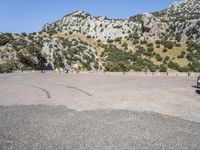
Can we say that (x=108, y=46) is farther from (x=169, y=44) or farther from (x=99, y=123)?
(x=99, y=123)

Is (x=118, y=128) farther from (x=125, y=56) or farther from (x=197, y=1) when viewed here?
(x=197, y=1)

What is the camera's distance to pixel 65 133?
934cm

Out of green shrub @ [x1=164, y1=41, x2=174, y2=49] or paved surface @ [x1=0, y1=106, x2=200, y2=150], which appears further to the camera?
green shrub @ [x1=164, y1=41, x2=174, y2=49]

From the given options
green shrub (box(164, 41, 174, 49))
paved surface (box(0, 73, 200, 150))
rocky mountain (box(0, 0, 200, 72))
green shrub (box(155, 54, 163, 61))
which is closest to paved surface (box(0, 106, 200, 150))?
paved surface (box(0, 73, 200, 150))

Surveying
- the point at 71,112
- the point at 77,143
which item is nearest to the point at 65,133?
the point at 77,143

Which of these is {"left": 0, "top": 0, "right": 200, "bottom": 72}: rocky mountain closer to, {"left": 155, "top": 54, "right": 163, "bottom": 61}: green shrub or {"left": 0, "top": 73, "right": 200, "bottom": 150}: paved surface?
{"left": 155, "top": 54, "right": 163, "bottom": 61}: green shrub

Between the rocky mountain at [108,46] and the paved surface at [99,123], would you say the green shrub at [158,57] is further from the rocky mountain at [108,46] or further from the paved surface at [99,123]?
the paved surface at [99,123]

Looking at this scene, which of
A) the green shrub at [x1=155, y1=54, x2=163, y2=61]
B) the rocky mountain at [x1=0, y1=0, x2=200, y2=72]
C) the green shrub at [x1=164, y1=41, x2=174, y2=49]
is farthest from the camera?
the green shrub at [x1=164, y1=41, x2=174, y2=49]

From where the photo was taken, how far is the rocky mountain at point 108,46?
192 ft

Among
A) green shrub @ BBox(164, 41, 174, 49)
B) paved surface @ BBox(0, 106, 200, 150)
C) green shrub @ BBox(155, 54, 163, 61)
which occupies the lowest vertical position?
paved surface @ BBox(0, 106, 200, 150)

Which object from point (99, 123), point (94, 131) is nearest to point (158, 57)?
point (99, 123)

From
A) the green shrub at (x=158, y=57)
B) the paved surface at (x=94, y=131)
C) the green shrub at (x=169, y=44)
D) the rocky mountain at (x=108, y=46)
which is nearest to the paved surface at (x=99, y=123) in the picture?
the paved surface at (x=94, y=131)

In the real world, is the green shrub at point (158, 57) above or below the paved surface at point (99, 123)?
above

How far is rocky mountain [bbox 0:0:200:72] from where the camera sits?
5838 cm
